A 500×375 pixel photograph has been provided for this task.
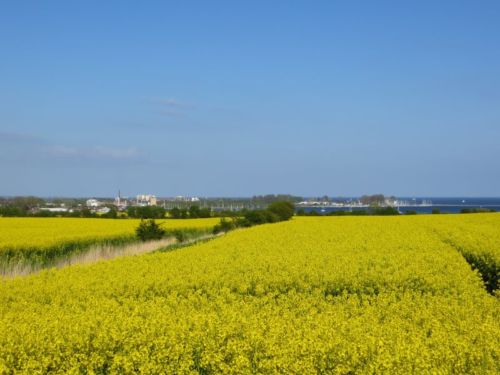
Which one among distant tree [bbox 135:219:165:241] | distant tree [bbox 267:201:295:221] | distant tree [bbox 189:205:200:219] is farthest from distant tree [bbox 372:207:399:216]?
distant tree [bbox 135:219:165:241]

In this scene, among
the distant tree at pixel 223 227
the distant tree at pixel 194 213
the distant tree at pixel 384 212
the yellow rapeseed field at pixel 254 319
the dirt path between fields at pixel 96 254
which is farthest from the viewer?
the distant tree at pixel 384 212

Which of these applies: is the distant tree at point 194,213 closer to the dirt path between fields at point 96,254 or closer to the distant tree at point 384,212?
the distant tree at point 384,212

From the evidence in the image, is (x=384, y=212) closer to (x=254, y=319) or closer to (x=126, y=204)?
(x=254, y=319)

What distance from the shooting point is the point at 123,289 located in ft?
28.8

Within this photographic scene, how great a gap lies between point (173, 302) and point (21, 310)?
87.0 inches

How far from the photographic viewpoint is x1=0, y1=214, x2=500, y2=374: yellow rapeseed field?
4891mm

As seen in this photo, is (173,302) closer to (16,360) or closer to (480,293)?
(16,360)

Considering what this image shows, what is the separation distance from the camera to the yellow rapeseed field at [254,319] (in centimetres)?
489

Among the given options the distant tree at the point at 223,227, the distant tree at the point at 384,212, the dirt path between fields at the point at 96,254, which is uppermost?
the distant tree at the point at 384,212

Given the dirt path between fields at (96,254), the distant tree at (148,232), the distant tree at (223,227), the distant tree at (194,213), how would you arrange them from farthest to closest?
1. the distant tree at (194,213)
2. the distant tree at (223,227)
3. the distant tree at (148,232)
4. the dirt path between fields at (96,254)

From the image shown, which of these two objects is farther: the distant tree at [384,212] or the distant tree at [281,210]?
the distant tree at [384,212]

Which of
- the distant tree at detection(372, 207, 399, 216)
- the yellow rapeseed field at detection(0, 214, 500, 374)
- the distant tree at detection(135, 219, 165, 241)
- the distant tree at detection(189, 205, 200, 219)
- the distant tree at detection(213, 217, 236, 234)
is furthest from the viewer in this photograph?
the distant tree at detection(372, 207, 399, 216)

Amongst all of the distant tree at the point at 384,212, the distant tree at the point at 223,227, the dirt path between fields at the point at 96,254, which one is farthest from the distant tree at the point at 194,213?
the dirt path between fields at the point at 96,254

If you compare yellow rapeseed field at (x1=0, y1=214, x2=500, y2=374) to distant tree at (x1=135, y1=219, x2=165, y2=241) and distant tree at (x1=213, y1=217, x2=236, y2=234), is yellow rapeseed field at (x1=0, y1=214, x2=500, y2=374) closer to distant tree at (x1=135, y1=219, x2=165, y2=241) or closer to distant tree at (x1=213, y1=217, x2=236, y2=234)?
distant tree at (x1=135, y1=219, x2=165, y2=241)
